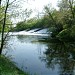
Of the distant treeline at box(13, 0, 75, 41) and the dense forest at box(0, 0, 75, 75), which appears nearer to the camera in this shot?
the dense forest at box(0, 0, 75, 75)

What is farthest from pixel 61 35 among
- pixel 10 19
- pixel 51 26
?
pixel 10 19

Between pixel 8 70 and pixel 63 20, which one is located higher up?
pixel 8 70

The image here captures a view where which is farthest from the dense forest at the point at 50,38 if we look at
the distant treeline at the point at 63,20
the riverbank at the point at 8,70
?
the riverbank at the point at 8,70

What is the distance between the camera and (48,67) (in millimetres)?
23625

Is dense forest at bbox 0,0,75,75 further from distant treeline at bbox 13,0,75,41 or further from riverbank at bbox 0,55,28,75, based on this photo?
riverbank at bbox 0,55,28,75

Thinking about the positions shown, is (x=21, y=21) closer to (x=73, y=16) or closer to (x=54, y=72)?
(x=54, y=72)

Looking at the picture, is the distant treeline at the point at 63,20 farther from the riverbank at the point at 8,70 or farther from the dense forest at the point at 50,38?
the riverbank at the point at 8,70

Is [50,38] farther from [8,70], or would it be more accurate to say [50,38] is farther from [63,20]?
[8,70]

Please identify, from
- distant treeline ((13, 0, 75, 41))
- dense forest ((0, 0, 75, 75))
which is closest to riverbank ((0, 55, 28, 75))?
dense forest ((0, 0, 75, 75))

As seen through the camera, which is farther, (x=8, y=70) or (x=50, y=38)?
(x=50, y=38)

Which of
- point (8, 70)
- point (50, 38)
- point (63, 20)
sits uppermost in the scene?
point (8, 70)

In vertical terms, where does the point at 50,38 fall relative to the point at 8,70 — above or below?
below

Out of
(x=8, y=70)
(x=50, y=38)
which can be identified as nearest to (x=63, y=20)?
(x=50, y=38)

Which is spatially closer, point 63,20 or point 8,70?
point 8,70
